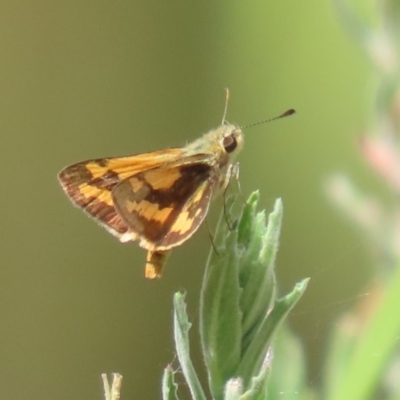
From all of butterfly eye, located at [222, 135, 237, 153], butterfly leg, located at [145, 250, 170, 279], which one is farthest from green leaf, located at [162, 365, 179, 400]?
butterfly eye, located at [222, 135, 237, 153]

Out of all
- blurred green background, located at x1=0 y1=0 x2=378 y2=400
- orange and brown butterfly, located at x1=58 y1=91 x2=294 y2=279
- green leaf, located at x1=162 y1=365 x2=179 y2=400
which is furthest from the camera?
blurred green background, located at x1=0 y1=0 x2=378 y2=400

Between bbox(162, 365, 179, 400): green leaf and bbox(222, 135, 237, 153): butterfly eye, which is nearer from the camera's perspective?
bbox(162, 365, 179, 400): green leaf

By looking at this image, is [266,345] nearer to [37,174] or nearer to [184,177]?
[184,177]

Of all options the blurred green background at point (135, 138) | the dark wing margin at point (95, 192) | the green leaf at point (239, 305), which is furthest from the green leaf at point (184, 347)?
the blurred green background at point (135, 138)

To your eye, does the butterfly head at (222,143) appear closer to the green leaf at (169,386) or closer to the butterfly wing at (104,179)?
the butterfly wing at (104,179)

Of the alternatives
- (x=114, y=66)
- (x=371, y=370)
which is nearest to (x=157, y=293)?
(x=114, y=66)

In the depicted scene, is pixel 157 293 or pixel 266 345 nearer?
pixel 266 345

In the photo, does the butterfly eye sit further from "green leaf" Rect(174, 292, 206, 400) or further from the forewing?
"green leaf" Rect(174, 292, 206, 400)
